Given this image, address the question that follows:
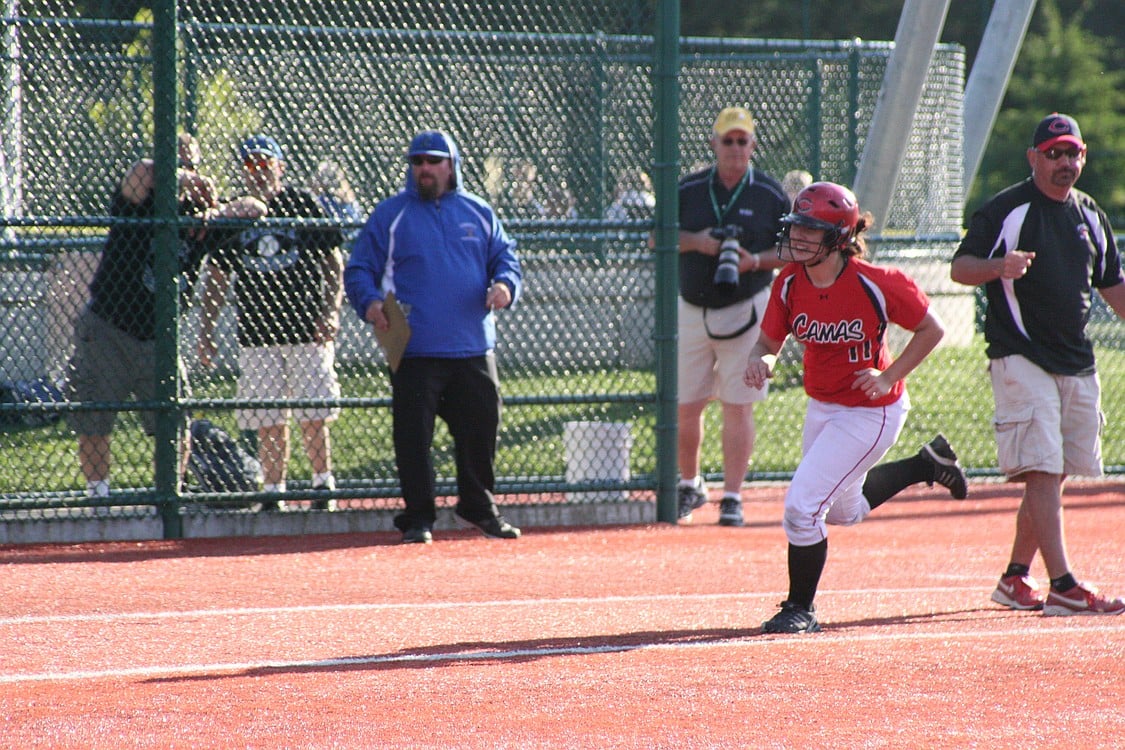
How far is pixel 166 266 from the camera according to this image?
813 centimetres

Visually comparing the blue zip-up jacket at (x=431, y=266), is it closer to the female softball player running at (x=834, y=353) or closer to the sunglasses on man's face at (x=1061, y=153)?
the female softball player running at (x=834, y=353)

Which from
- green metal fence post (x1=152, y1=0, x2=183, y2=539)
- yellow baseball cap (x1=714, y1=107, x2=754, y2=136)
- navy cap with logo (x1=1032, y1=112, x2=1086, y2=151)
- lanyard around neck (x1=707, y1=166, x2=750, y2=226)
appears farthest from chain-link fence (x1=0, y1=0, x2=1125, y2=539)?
navy cap with logo (x1=1032, y1=112, x2=1086, y2=151)

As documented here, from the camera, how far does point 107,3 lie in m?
8.23

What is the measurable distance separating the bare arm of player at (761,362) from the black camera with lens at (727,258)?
2.49 m

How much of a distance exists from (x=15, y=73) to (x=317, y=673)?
446 cm

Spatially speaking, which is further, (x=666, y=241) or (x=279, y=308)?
(x=666, y=241)

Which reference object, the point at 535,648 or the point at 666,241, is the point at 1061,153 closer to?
the point at 535,648

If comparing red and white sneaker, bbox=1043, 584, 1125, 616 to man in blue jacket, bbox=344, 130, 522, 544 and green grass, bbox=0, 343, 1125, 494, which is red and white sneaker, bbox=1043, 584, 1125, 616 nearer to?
man in blue jacket, bbox=344, 130, 522, 544

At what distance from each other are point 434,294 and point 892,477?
108 inches

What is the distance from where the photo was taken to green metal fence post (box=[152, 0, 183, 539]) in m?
8.01

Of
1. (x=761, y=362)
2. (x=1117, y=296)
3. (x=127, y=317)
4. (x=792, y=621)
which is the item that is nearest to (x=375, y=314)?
(x=127, y=317)

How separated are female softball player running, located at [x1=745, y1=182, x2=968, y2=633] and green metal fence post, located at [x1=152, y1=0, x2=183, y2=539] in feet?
12.1

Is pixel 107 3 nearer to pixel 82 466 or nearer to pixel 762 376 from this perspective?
pixel 82 466

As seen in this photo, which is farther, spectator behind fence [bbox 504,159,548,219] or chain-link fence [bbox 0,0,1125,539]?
spectator behind fence [bbox 504,159,548,219]
